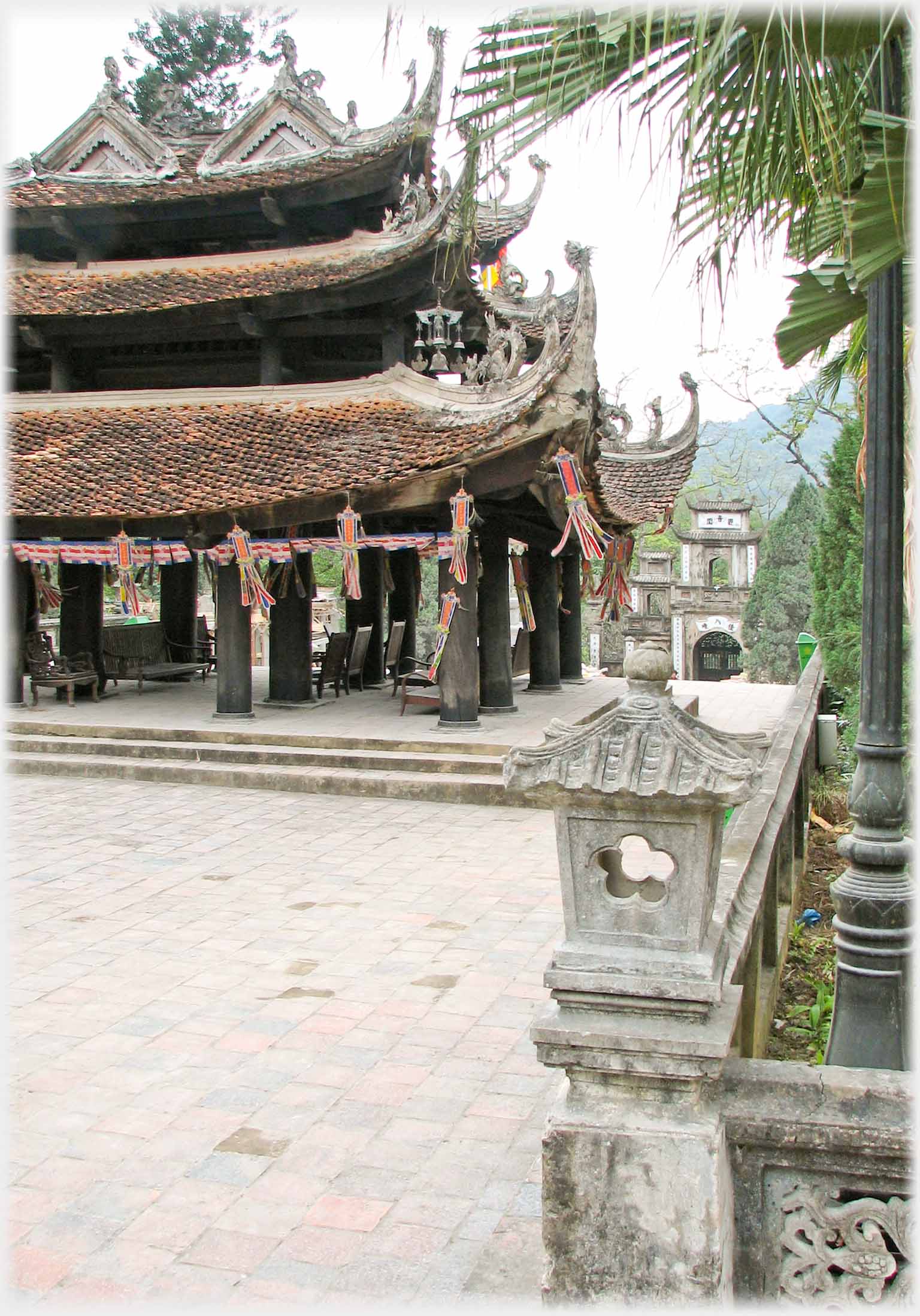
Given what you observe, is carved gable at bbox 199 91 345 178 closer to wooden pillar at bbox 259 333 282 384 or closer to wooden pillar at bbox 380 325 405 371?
wooden pillar at bbox 259 333 282 384

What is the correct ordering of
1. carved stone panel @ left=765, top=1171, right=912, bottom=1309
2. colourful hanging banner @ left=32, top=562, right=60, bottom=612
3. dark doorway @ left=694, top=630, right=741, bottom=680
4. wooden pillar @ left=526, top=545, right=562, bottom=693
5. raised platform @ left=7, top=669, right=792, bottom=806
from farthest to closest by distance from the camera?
1. dark doorway @ left=694, top=630, right=741, bottom=680
2. wooden pillar @ left=526, top=545, right=562, bottom=693
3. colourful hanging banner @ left=32, top=562, right=60, bottom=612
4. raised platform @ left=7, top=669, right=792, bottom=806
5. carved stone panel @ left=765, top=1171, right=912, bottom=1309

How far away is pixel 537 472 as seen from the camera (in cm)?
1190

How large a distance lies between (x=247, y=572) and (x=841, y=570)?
7933 mm

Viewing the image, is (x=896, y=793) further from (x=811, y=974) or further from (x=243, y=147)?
(x=243, y=147)

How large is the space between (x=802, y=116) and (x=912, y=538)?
1.31 meters

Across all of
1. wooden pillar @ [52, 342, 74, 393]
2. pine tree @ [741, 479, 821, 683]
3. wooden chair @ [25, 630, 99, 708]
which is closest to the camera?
wooden chair @ [25, 630, 99, 708]

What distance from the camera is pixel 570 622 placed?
1933cm

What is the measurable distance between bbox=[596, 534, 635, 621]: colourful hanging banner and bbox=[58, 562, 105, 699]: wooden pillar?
296 inches

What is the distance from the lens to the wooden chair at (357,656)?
640 inches

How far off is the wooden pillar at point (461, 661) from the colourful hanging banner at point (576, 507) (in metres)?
1.16

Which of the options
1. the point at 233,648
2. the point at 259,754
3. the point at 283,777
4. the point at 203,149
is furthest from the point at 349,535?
the point at 203,149

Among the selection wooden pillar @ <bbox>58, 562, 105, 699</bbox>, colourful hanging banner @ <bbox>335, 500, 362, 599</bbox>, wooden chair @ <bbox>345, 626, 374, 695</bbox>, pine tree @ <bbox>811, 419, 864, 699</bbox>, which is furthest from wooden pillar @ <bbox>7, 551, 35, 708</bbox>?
pine tree @ <bbox>811, 419, 864, 699</bbox>

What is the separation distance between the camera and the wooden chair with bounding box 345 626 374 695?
16.3 meters

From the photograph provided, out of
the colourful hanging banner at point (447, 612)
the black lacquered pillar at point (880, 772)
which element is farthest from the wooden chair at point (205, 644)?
the black lacquered pillar at point (880, 772)
